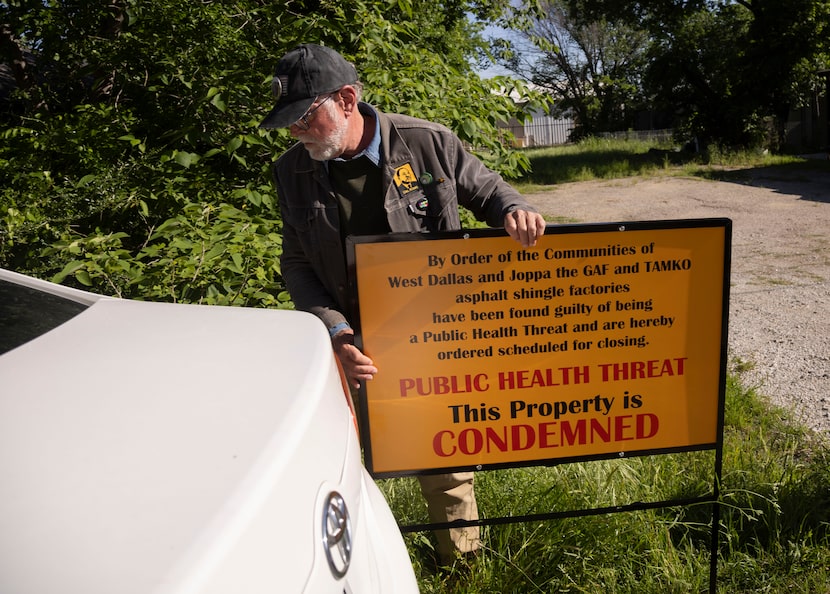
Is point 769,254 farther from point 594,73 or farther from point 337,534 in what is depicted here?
point 594,73

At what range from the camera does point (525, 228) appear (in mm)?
2363

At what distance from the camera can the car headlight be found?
1.28m

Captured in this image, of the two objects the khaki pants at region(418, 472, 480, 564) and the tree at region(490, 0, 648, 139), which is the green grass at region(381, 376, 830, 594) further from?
the tree at region(490, 0, 648, 139)

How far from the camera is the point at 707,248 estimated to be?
248 centimetres

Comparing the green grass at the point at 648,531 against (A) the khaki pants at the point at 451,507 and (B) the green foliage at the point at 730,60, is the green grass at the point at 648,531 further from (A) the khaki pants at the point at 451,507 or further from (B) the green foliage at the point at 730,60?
(B) the green foliage at the point at 730,60

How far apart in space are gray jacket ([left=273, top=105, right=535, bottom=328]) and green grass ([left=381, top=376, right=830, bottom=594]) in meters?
1.08

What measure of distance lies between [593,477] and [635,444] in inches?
28.7

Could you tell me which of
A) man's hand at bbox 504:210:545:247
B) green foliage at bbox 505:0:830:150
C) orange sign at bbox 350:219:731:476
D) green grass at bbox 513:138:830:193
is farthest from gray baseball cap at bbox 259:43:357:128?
green foliage at bbox 505:0:830:150

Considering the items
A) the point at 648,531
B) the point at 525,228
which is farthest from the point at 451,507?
the point at 525,228

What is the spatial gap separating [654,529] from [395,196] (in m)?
1.62

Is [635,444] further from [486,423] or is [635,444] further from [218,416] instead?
[218,416]

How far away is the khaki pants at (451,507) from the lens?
2.86m

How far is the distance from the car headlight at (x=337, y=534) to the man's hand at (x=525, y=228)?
1214mm

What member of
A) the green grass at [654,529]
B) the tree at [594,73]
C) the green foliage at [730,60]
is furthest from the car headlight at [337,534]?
the tree at [594,73]
